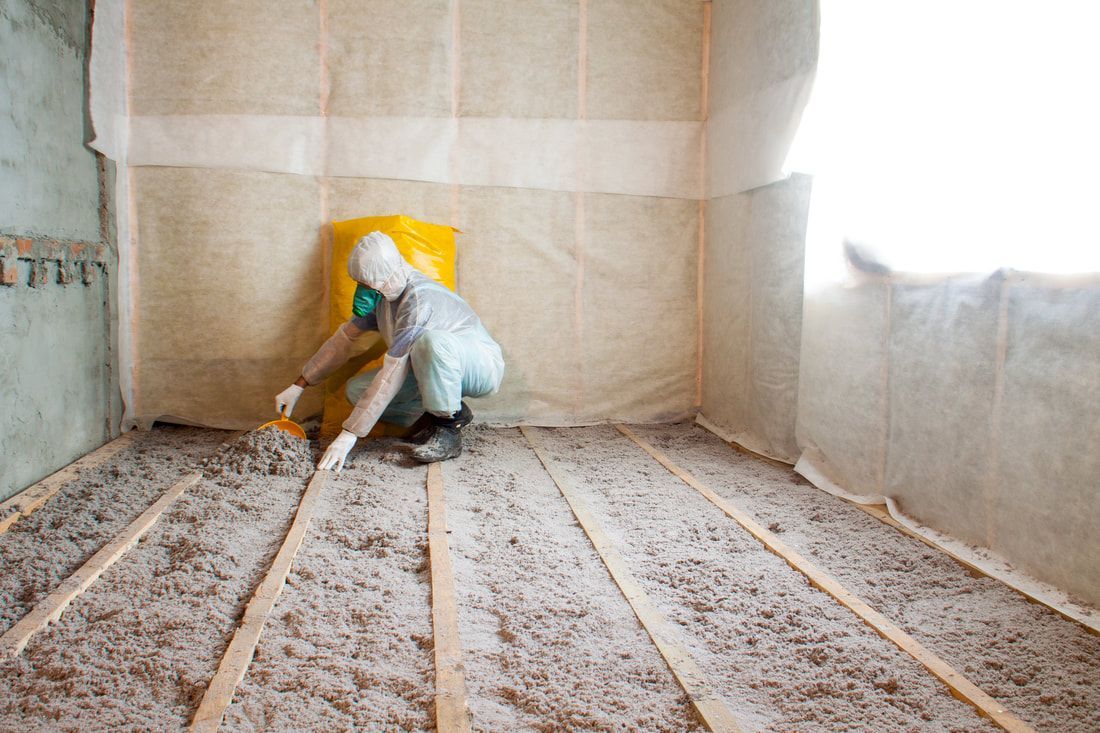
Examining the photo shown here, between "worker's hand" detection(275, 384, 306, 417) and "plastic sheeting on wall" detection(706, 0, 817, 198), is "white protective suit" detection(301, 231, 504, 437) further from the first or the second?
"plastic sheeting on wall" detection(706, 0, 817, 198)

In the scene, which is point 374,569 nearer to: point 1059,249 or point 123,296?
point 1059,249

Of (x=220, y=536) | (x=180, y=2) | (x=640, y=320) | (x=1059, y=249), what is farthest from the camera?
(x=640, y=320)

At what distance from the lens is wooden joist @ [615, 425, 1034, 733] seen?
55.3 inches

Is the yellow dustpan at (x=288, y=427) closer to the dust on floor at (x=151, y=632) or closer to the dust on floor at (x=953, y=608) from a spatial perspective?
the dust on floor at (x=151, y=632)

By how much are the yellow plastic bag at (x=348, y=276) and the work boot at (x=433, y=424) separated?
0.13 meters

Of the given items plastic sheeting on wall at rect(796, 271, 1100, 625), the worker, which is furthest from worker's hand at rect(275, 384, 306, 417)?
plastic sheeting on wall at rect(796, 271, 1100, 625)

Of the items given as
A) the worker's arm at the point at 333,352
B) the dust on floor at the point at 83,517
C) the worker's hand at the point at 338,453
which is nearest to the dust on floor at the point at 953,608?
the worker's hand at the point at 338,453

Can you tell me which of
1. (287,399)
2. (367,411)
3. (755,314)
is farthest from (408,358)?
(755,314)

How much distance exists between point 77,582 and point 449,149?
8.82 ft

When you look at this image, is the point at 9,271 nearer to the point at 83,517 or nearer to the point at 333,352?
the point at 83,517


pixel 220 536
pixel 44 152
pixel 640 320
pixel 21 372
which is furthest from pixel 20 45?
pixel 640 320

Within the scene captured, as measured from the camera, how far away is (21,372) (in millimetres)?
2703

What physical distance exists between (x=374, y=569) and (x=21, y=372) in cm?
168

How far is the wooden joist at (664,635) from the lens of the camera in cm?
138
